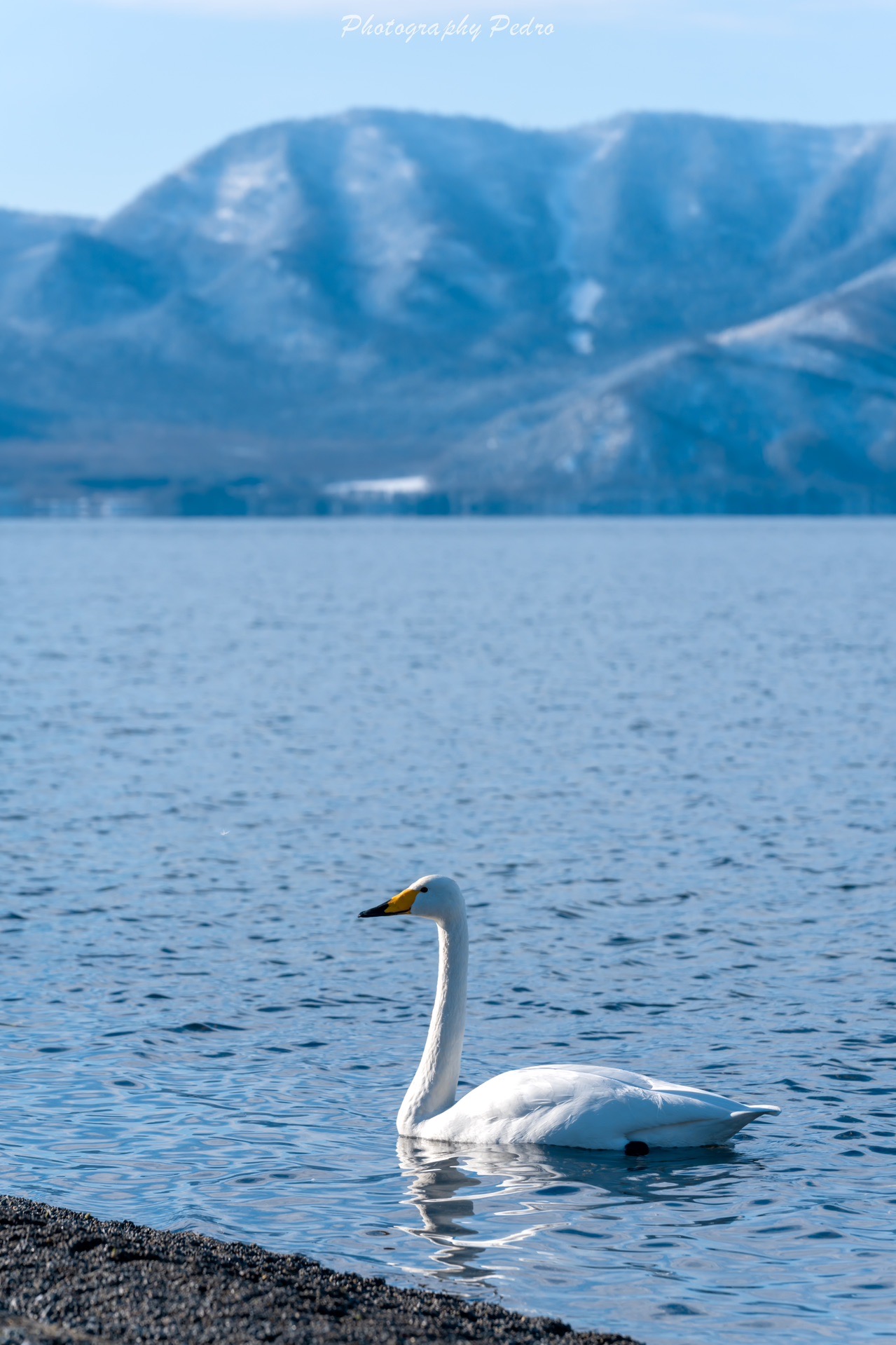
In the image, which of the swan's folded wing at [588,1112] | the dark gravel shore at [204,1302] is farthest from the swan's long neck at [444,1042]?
the dark gravel shore at [204,1302]

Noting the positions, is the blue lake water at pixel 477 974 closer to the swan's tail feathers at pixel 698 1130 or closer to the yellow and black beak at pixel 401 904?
the swan's tail feathers at pixel 698 1130

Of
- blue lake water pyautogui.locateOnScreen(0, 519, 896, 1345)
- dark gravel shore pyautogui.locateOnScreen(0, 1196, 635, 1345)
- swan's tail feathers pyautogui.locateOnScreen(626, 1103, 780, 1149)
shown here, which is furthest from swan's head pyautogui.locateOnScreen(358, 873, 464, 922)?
dark gravel shore pyautogui.locateOnScreen(0, 1196, 635, 1345)

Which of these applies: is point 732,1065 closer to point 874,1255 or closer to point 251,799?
point 874,1255

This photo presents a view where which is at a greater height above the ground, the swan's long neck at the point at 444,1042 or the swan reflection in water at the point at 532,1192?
the swan's long neck at the point at 444,1042

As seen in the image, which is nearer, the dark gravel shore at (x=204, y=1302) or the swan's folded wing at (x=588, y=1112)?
the dark gravel shore at (x=204, y=1302)

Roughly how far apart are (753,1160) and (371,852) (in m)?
15.8

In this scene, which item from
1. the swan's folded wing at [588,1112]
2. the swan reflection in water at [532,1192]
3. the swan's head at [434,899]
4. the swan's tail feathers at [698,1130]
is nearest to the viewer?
the swan reflection in water at [532,1192]

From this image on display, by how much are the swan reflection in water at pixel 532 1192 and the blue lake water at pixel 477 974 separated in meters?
0.04

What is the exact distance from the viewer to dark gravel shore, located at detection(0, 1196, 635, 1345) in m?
11.6

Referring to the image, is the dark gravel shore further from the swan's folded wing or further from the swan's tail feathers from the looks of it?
the swan's tail feathers

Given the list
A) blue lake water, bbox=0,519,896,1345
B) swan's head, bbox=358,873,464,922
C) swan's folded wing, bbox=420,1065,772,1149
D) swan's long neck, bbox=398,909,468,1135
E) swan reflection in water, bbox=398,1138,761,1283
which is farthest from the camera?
swan's head, bbox=358,873,464,922

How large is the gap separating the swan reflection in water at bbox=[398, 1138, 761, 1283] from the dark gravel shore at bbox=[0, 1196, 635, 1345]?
130 cm

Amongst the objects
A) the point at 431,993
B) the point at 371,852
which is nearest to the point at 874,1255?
the point at 431,993

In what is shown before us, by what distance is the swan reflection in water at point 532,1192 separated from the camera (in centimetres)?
1460
